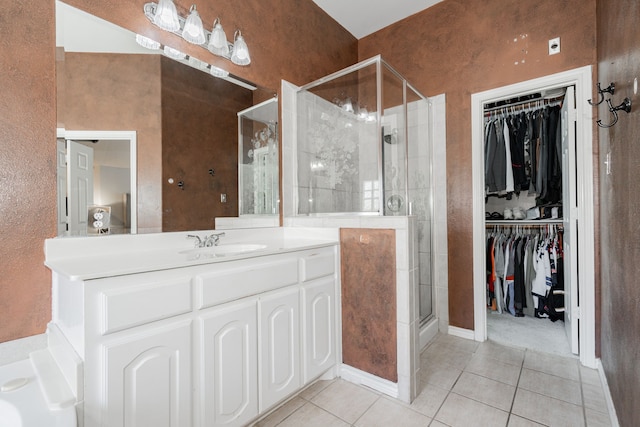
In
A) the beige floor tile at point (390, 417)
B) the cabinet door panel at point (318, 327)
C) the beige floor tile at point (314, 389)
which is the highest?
the cabinet door panel at point (318, 327)

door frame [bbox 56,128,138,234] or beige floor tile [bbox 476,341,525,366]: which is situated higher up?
door frame [bbox 56,128,138,234]

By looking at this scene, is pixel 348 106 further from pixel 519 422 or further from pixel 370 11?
pixel 519 422

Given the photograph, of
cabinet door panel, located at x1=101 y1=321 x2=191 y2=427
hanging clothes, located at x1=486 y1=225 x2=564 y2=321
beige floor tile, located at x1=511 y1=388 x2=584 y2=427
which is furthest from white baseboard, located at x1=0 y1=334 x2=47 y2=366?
hanging clothes, located at x1=486 y1=225 x2=564 y2=321

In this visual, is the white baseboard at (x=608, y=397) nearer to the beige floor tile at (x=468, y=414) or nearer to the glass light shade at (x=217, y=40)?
the beige floor tile at (x=468, y=414)

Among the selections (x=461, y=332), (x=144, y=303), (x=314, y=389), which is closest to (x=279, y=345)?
(x=314, y=389)

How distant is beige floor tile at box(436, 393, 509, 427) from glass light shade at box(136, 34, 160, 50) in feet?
8.16

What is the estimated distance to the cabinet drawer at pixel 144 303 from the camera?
0.99 m

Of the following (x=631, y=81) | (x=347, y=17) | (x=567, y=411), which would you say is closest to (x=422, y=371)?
(x=567, y=411)

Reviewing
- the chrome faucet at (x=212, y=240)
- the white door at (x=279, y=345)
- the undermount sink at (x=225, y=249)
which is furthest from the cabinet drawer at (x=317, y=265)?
the chrome faucet at (x=212, y=240)

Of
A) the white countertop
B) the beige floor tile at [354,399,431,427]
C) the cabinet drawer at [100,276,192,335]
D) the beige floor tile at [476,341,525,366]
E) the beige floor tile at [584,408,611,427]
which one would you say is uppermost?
the white countertop

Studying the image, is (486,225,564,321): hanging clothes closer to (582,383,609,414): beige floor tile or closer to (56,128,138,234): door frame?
(582,383,609,414): beige floor tile

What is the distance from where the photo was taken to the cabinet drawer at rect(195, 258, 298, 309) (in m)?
1.27

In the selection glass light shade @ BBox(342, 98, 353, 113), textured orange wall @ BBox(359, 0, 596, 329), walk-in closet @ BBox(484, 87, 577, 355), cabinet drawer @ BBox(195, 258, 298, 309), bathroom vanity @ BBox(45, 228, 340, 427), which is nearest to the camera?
bathroom vanity @ BBox(45, 228, 340, 427)

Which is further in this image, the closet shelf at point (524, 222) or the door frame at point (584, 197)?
the closet shelf at point (524, 222)
